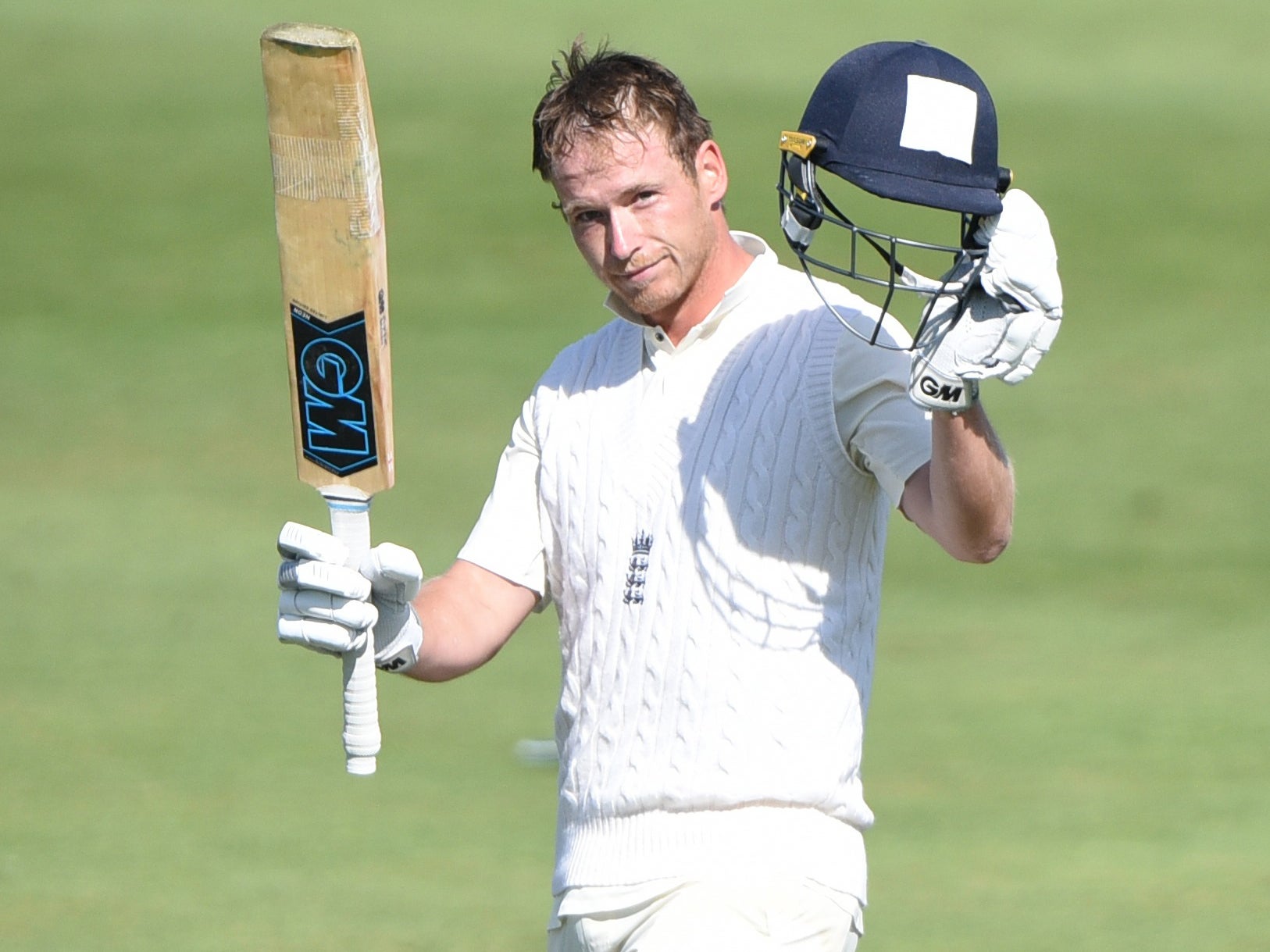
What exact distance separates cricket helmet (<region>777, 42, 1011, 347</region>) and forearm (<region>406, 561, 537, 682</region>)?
88 cm

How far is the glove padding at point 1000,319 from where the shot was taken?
8.17 feet

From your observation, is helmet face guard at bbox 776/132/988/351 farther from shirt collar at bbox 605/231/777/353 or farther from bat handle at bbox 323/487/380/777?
bat handle at bbox 323/487/380/777

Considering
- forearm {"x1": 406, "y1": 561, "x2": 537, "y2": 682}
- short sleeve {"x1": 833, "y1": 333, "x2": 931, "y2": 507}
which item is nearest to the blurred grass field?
forearm {"x1": 406, "y1": 561, "x2": 537, "y2": 682}

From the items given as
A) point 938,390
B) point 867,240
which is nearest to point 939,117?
point 867,240

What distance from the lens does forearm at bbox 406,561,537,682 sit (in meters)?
3.23

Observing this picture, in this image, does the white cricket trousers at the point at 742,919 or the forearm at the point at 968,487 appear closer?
the forearm at the point at 968,487

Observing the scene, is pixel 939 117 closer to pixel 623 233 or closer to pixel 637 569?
pixel 623 233

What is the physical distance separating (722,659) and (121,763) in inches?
152

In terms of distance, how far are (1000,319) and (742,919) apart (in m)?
0.97

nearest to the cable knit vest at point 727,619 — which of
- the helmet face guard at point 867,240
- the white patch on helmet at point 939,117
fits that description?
the helmet face guard at point 867,240

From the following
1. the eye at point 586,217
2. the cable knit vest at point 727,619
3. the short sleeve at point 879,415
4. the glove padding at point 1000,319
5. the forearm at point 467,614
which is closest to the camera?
the glove padding at point 1000,319

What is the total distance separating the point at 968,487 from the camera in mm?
2689

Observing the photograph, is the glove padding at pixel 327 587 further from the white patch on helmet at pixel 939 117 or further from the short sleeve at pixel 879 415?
the white patch on helmet at pixel 939 117

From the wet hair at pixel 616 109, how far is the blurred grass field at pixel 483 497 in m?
2.65
